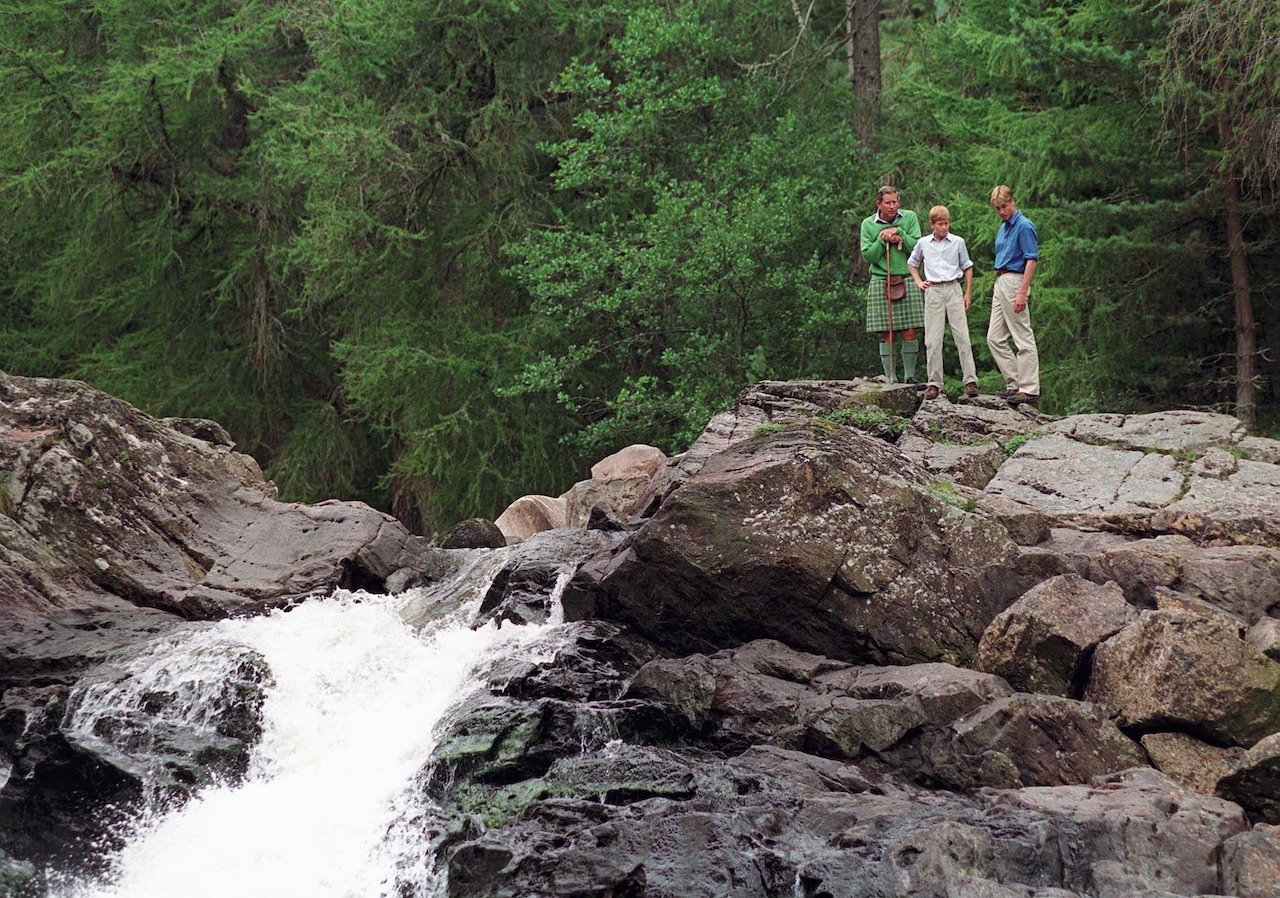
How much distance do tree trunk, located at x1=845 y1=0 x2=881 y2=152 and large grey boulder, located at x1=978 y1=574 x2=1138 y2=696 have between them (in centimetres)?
1249

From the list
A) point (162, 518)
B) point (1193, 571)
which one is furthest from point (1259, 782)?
point (162, 518)

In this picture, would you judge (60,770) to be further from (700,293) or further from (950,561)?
(700,293)

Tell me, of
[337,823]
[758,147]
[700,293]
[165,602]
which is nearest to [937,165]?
[758,147]

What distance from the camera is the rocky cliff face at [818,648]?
6.32 m

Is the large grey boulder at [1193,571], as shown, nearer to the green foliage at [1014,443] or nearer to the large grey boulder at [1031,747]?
the large grey boulder at [1031,747]

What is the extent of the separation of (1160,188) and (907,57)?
Result: 8.76 meters

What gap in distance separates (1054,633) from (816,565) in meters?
1.56

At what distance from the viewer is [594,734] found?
7836 millimetres

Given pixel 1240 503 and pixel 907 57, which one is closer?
pixel 1240 503

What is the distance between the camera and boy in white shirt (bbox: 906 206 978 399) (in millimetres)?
12047

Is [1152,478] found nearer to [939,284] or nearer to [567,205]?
[939,284]

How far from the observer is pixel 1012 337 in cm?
1230

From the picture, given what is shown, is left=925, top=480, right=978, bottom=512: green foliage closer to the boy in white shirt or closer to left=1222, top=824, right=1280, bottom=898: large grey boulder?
the boy in white shirt

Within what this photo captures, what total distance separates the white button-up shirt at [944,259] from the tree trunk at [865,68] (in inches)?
300
